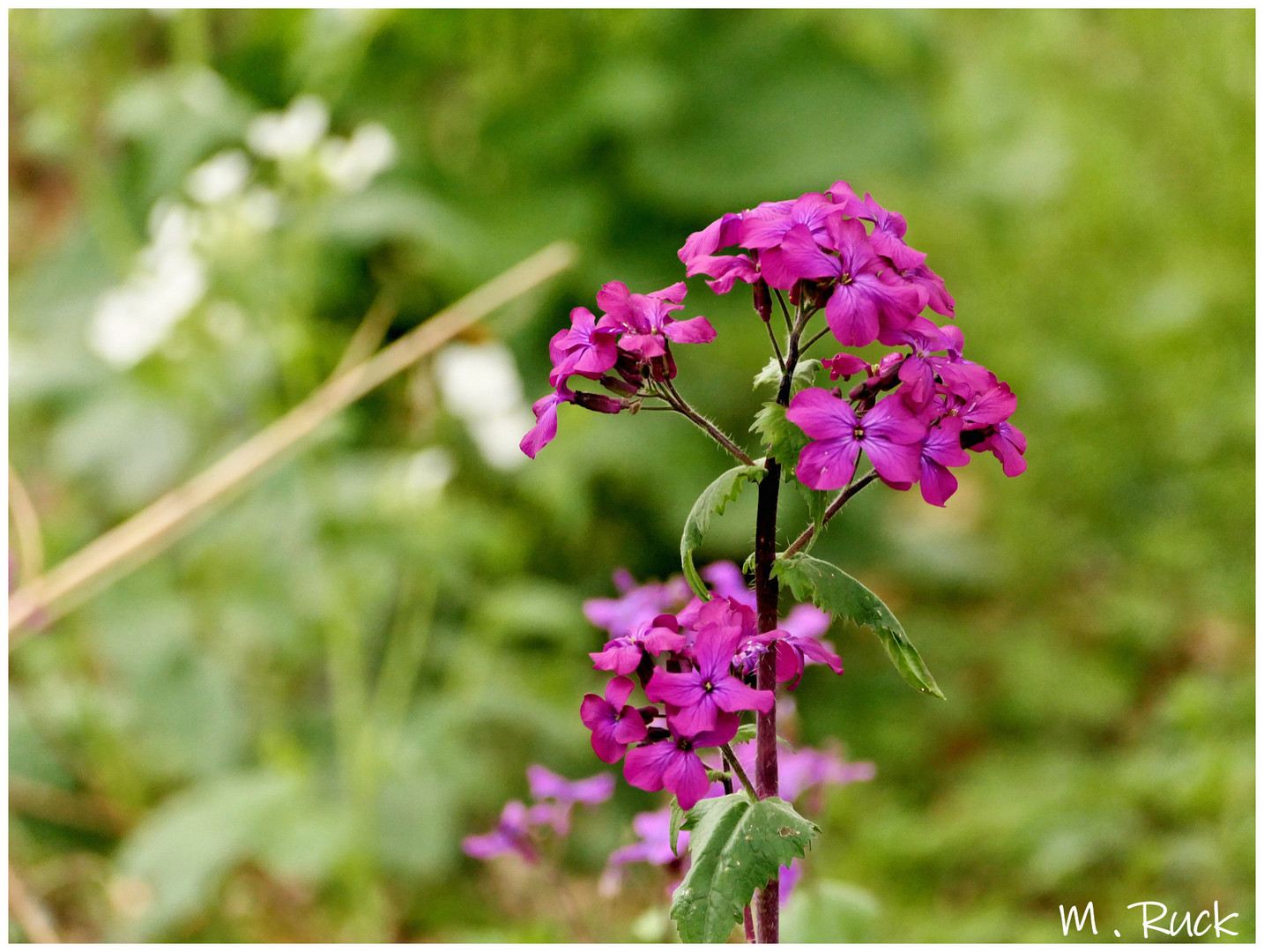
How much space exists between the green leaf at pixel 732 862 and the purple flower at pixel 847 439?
0.15 m

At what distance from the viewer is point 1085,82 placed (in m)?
2.39

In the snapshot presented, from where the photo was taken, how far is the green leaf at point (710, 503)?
49 centimetres

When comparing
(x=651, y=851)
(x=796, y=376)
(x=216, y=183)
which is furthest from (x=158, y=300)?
(x=796, y=376)

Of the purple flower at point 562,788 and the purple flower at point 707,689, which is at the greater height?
the purple flower at point 562,788

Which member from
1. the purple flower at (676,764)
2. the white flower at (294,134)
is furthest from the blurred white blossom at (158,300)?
the purple flower at (676,764)

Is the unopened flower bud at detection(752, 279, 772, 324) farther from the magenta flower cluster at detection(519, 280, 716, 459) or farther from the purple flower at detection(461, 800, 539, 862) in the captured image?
the purple flower at detection(461, 800, 539, 862)

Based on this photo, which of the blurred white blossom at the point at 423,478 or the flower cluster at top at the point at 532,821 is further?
the blurred white blossom at the point at 423,478

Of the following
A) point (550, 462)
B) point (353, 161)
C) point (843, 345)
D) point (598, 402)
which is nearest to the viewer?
point (843, 345)

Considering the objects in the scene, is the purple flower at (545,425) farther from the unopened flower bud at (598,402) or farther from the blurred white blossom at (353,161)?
the blurred white blossom at (353,161)

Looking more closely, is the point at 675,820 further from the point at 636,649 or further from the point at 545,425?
the point at 545,425

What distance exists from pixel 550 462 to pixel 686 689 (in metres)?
1.26

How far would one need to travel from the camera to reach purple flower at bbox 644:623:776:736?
0.48m

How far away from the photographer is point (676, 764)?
→ 0.50 meters

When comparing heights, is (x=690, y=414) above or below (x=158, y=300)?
below
